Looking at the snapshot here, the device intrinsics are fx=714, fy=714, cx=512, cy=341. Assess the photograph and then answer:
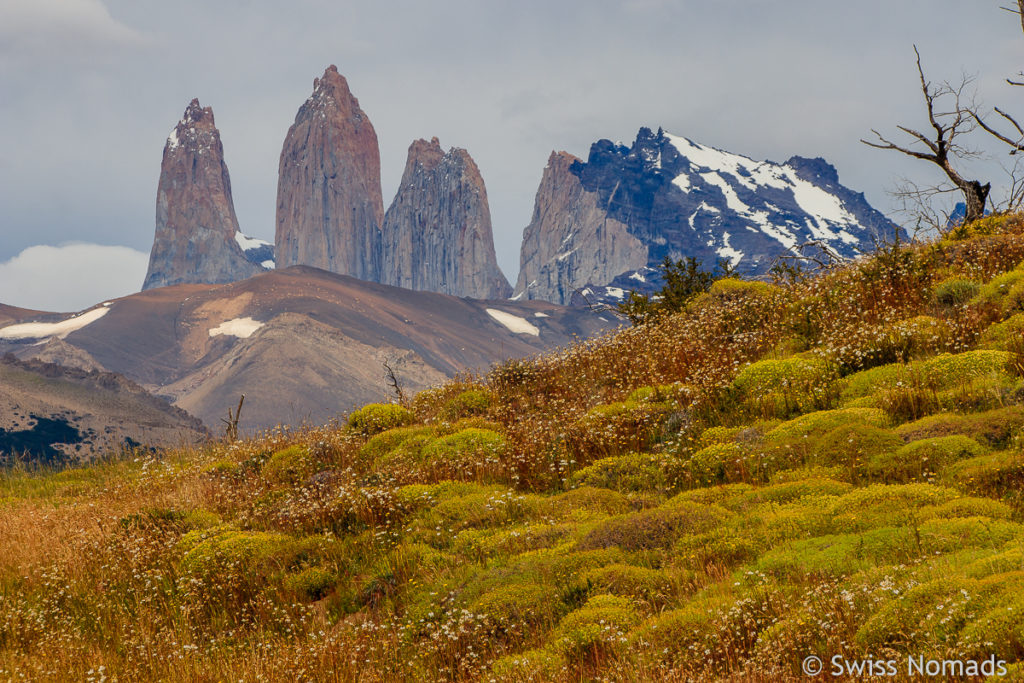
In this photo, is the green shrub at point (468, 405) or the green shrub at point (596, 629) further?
the green shrub at point (468, 405)

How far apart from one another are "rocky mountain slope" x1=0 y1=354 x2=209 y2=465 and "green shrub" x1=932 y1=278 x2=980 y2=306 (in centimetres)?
6723

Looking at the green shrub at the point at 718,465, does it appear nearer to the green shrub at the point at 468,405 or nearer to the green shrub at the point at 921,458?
the green shrub at the point at 921,458

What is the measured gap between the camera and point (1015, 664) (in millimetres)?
3971

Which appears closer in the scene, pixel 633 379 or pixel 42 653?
pixel 42 653

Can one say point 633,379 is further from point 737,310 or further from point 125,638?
point 125,638

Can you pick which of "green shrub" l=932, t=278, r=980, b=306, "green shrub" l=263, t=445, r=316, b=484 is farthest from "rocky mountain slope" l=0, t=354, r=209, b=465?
"green shrub" l=932, t=278, r=980, b=306

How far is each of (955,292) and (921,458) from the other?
21.2ft

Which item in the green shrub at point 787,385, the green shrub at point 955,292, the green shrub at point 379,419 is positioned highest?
the green shrub at point 955,292

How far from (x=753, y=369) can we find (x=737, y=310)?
405cm

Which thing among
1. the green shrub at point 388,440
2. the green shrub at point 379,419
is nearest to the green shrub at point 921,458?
the green shrub at point 388,440

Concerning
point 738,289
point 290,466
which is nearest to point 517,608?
point 290,466

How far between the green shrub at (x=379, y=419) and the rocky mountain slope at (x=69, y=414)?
2305 inches

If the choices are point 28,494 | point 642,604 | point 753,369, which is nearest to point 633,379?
point 753,369

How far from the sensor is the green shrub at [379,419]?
15477mm
